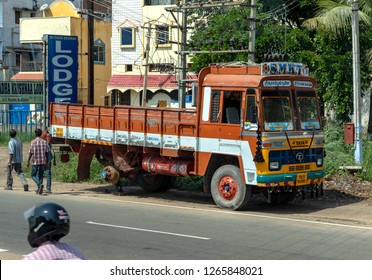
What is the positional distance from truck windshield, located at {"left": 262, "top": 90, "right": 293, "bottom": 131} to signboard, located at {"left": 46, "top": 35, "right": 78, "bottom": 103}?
34.3 ft

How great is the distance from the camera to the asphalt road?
408 inches

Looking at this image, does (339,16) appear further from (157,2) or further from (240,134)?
(157,2)

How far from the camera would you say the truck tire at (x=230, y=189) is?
48.8ft

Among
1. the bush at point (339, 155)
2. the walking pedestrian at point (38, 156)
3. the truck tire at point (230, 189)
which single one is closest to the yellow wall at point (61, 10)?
the bush at point (339, 155)

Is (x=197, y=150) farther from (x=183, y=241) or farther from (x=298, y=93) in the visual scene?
(x=183, y=241)

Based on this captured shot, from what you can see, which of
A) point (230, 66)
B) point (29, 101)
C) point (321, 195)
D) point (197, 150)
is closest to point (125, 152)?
point (197, 150)

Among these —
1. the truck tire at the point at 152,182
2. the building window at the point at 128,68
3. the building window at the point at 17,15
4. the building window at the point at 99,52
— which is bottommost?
the truck tire at the point at 152,182

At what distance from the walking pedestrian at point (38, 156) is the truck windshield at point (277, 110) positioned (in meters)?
6.13

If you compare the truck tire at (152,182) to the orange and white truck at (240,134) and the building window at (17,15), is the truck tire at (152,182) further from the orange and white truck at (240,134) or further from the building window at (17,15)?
the building window at (17,15)

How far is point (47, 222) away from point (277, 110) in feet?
36.3

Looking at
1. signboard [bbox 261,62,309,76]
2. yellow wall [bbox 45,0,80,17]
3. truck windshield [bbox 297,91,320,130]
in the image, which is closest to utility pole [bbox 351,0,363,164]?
truck windshield [bbox 297,91,320,130]

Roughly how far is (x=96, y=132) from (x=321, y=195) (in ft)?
19.3

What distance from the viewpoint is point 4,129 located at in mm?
30641

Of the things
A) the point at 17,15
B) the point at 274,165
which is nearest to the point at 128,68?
the point at 17,15
